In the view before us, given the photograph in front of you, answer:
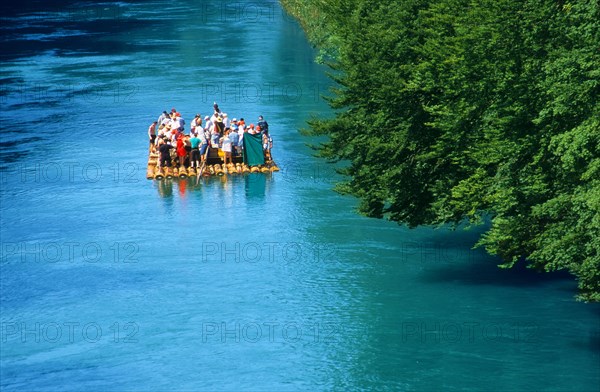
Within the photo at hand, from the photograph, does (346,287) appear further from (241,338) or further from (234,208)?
(234,208)

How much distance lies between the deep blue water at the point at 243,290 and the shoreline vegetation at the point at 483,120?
2.78 metres

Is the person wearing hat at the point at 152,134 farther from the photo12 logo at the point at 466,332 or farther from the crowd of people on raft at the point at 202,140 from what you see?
the photo12 logo at the point at 466,332

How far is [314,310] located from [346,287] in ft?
8.64

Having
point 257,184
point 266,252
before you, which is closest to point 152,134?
point 257,184

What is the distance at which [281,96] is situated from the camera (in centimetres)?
8531

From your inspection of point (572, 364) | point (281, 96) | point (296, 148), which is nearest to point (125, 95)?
point (281, 96)

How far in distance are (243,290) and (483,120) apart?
37.2ft

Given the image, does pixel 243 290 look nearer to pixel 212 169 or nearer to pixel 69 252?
pixel 69 252

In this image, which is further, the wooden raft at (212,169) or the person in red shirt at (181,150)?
the wooden raft at (212,169)

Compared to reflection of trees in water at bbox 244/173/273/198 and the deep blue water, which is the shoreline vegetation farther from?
reflection of trees in water at bbox 244/173/273/198

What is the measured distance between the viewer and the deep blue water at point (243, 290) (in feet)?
124

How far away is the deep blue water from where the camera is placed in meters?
37.7

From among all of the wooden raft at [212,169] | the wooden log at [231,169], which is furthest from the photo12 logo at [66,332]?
the wooden log at [231,169]

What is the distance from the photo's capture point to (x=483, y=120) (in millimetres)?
38750
